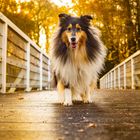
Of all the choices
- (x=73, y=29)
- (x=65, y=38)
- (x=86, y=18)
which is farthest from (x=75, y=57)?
(x=86, y=18)

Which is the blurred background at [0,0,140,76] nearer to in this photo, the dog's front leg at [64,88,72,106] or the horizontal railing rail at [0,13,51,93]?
the horizontal railing rail at [0,13,51,93]

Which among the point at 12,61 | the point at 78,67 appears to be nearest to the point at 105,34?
the point at 12,61

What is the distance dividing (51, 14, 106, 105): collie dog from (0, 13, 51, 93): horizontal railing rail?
2165 mm

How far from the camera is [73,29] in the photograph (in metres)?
4.62

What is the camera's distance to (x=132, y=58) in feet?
39.4

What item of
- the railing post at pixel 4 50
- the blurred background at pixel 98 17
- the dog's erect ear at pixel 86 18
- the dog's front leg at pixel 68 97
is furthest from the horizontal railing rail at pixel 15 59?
the blurred background at pixel 98 17

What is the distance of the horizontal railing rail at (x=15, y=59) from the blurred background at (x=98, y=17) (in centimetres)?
720

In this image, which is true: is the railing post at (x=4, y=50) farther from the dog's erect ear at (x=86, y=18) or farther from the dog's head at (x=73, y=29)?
the dog's erect ear at (x=86, y=18)

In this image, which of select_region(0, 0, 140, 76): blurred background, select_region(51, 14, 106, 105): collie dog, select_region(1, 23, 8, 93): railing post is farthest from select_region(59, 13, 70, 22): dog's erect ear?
select_region(0, 0, 140, 76): blurred background

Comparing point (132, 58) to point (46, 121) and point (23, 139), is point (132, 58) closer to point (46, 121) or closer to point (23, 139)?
point (46, 121)

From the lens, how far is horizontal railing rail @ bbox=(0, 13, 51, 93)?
7.01 metres

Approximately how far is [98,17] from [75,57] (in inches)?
561

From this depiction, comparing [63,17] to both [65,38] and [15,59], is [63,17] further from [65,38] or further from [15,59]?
[15,59]

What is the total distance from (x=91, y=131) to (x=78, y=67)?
2.67 m
